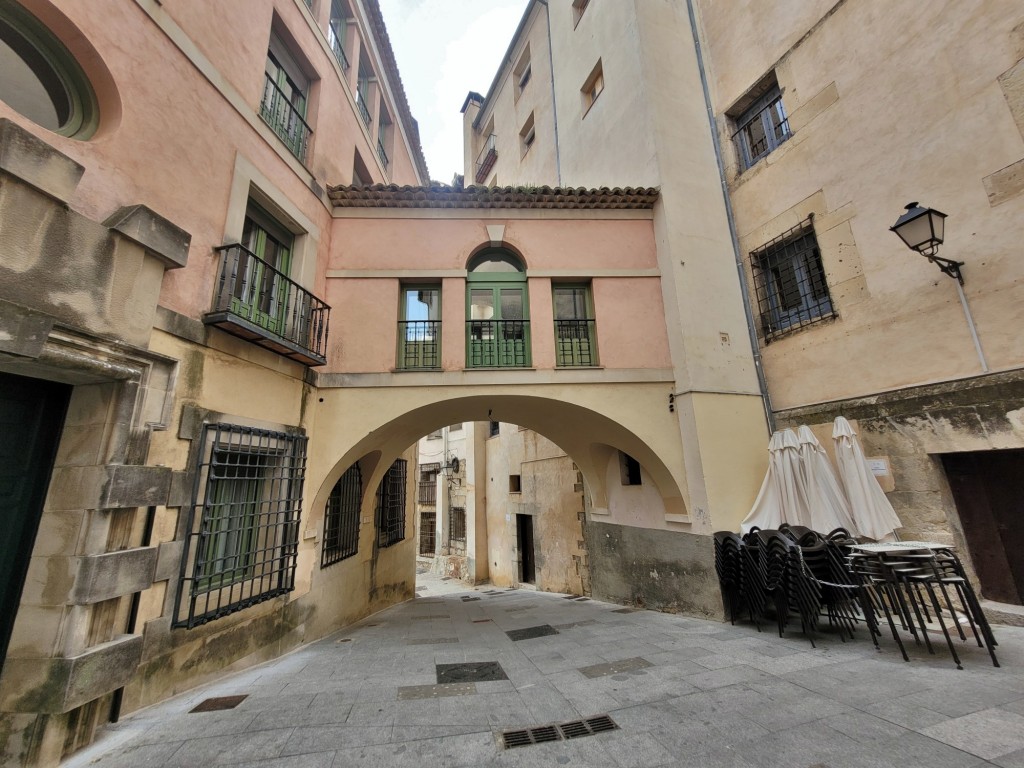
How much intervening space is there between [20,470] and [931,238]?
8.97m

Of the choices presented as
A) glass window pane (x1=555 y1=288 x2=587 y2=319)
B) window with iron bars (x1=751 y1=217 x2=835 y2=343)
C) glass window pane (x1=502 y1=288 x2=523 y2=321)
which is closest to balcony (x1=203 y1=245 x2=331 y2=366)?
glass window pane (x1=502 y1=288 x2=523 y2=321)

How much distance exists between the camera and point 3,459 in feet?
10.2

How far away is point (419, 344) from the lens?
691 centimetres

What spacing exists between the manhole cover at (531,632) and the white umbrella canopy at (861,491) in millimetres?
4144

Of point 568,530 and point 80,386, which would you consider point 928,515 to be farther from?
point 80,386

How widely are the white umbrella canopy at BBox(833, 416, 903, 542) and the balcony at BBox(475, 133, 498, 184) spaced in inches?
692

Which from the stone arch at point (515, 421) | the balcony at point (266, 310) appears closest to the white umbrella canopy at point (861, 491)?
the stone arch at point (515, 421)

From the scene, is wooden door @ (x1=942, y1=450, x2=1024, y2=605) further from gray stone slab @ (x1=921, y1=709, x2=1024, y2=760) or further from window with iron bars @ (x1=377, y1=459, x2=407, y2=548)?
window with iron bars @ (x1=377, y1=459, x2=407, y2=548)

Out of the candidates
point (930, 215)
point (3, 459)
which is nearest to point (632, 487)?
point (930, 215)

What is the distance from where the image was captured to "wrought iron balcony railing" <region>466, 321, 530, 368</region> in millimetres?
6914

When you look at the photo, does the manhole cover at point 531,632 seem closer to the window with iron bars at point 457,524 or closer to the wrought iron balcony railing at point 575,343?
the wrought iron balcony railing at point 575,343

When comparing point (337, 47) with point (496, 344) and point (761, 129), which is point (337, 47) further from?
point (761, 129)

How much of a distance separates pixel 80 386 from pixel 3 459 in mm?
679

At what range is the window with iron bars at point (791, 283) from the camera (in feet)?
22.0
